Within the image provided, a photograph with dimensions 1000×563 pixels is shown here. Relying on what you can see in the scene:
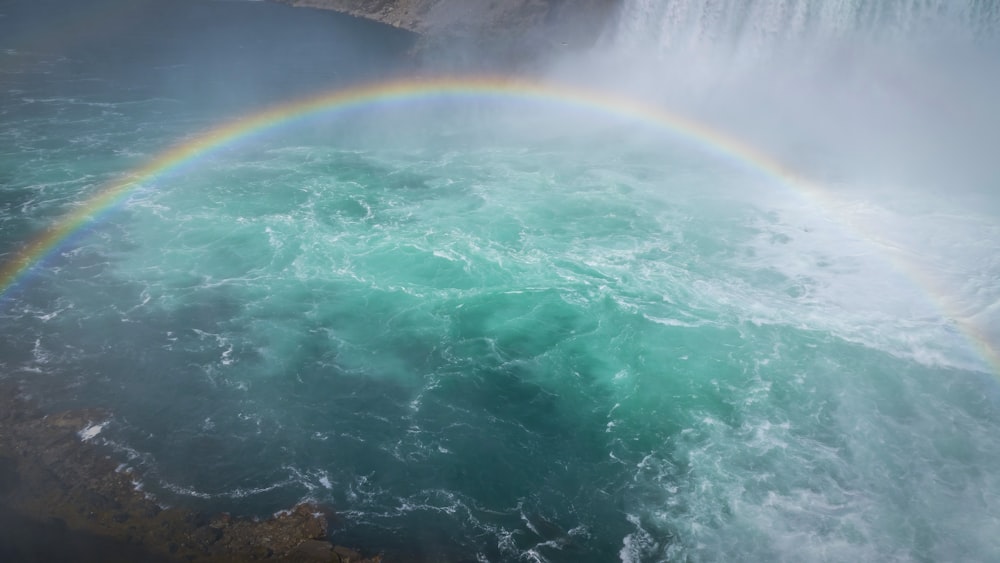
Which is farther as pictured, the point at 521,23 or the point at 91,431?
the point at 521,23

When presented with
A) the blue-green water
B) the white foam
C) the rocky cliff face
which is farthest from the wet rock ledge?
the rocky cliff face

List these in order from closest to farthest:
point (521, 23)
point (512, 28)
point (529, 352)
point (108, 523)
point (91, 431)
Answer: point (108, 523)
point (91, 431)
point (529, 352)
point (521, 23)
point (512, 28)

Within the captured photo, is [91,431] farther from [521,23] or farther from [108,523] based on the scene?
[521,23]

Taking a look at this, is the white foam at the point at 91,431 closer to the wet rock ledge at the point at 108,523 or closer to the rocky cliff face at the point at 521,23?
the wet rock ledge at the point at 108,523

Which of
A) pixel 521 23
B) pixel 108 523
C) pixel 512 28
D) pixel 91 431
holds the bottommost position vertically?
pixel 108 523

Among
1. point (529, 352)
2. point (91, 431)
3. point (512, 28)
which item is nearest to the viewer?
point (91, 431)

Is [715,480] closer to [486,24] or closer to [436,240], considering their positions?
[436,240]

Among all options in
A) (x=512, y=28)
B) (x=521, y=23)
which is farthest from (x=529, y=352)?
(x=521, y=23)
